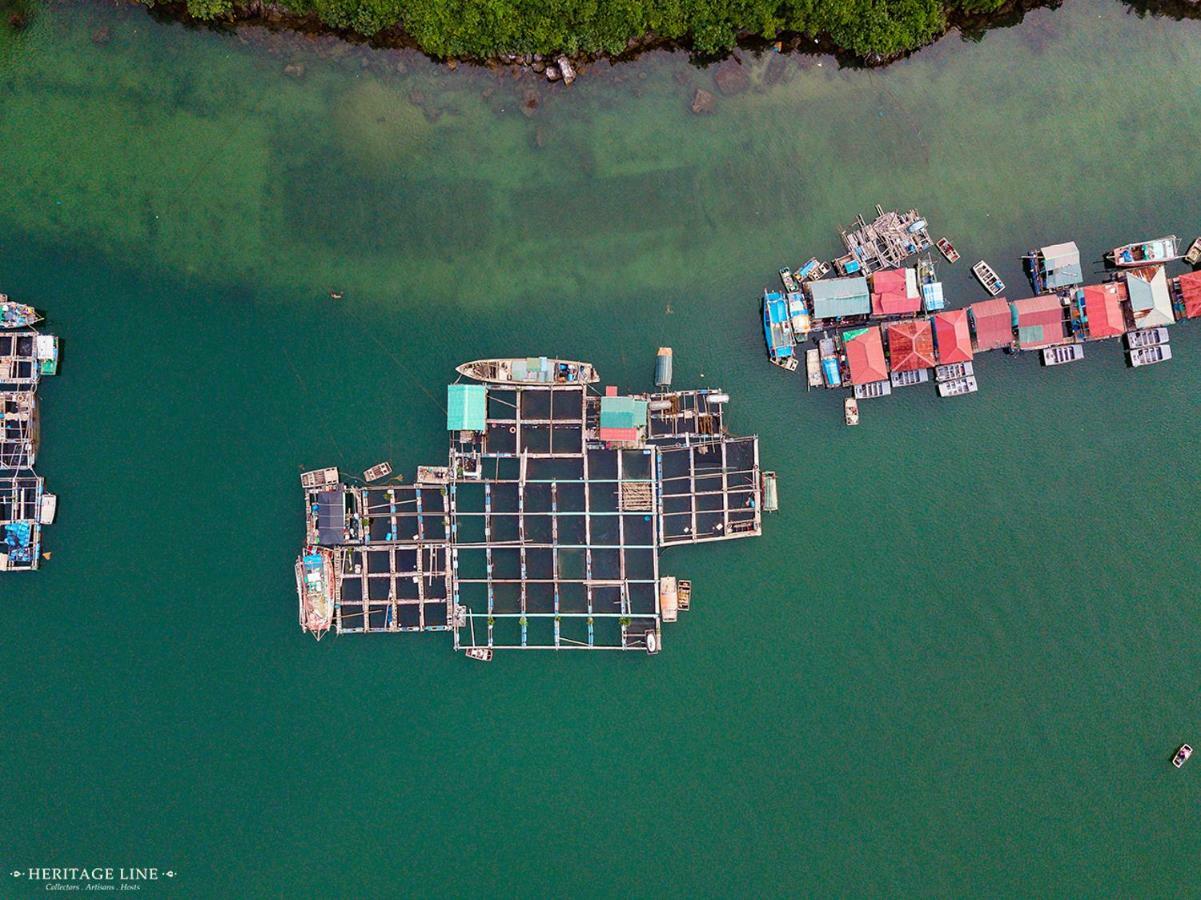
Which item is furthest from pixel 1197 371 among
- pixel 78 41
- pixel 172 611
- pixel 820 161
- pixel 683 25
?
pixel 78 41

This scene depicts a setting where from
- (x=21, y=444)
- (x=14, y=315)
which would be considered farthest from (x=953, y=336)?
(x=14, y=315)

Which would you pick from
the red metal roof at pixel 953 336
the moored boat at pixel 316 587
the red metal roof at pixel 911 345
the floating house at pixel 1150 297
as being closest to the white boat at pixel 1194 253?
the floating house at pixel 1150 297

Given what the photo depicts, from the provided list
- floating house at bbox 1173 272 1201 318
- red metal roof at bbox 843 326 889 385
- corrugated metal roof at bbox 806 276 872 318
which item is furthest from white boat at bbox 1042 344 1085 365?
corrugated metal roof at bbox 806 276 872 318

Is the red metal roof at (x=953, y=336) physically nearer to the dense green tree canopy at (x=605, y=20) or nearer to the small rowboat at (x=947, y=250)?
the small rowboat at (x=947, y=250)

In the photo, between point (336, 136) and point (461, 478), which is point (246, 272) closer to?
point (336, 136)

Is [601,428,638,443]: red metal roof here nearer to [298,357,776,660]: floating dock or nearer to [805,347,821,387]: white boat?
[298,357,776,660]: floating dock

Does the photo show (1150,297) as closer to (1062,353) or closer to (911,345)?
(1062,353)
